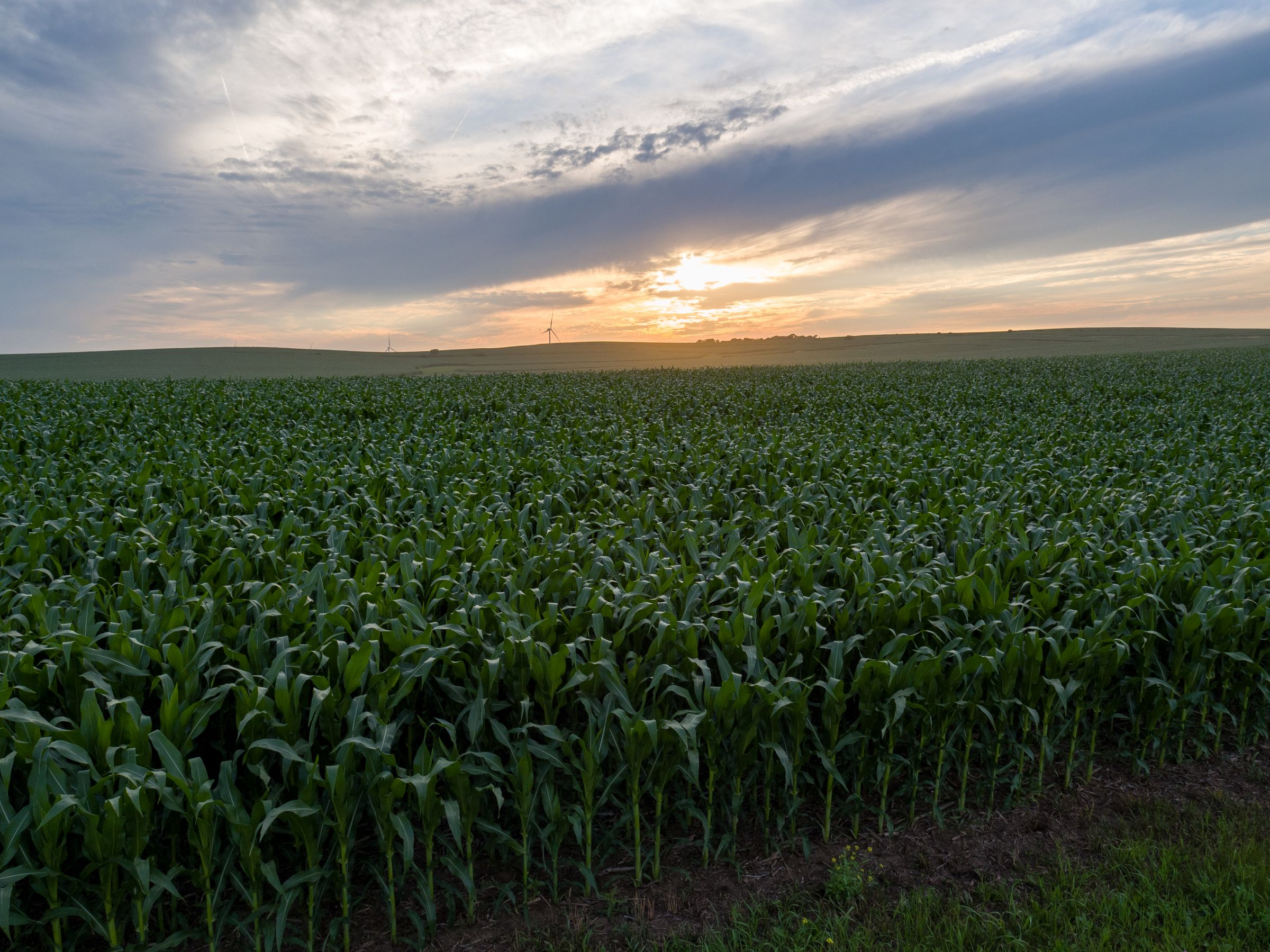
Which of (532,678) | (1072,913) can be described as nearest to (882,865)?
(1072,913)

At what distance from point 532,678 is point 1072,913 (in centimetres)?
314

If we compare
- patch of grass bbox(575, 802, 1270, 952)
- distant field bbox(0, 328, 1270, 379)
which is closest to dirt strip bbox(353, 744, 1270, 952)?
patch of grass bbox(575, 802, 1270, 952)

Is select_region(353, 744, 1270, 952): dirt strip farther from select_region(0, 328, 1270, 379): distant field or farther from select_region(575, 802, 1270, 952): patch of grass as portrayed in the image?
select_region(0, 328, 1270, 379): distant field

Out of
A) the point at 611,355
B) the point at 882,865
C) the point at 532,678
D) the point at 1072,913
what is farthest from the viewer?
the point at 611,355

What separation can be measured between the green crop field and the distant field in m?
47.5

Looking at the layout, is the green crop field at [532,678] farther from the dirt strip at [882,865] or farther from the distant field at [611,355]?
the distant field at [611,355]

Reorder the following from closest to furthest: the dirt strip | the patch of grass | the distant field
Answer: the patch of grass → the dirt strip → the distant field

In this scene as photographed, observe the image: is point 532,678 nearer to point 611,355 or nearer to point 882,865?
point 882,865

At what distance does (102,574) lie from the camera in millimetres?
6301

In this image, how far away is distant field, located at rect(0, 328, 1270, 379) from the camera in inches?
2425

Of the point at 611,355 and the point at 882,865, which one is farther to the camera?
the point at 611,355

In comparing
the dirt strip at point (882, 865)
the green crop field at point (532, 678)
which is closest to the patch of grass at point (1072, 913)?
the dirt strip at point (882, 865)

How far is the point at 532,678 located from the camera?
443 centimetres

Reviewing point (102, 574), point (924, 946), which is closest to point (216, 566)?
point (102, 574)
